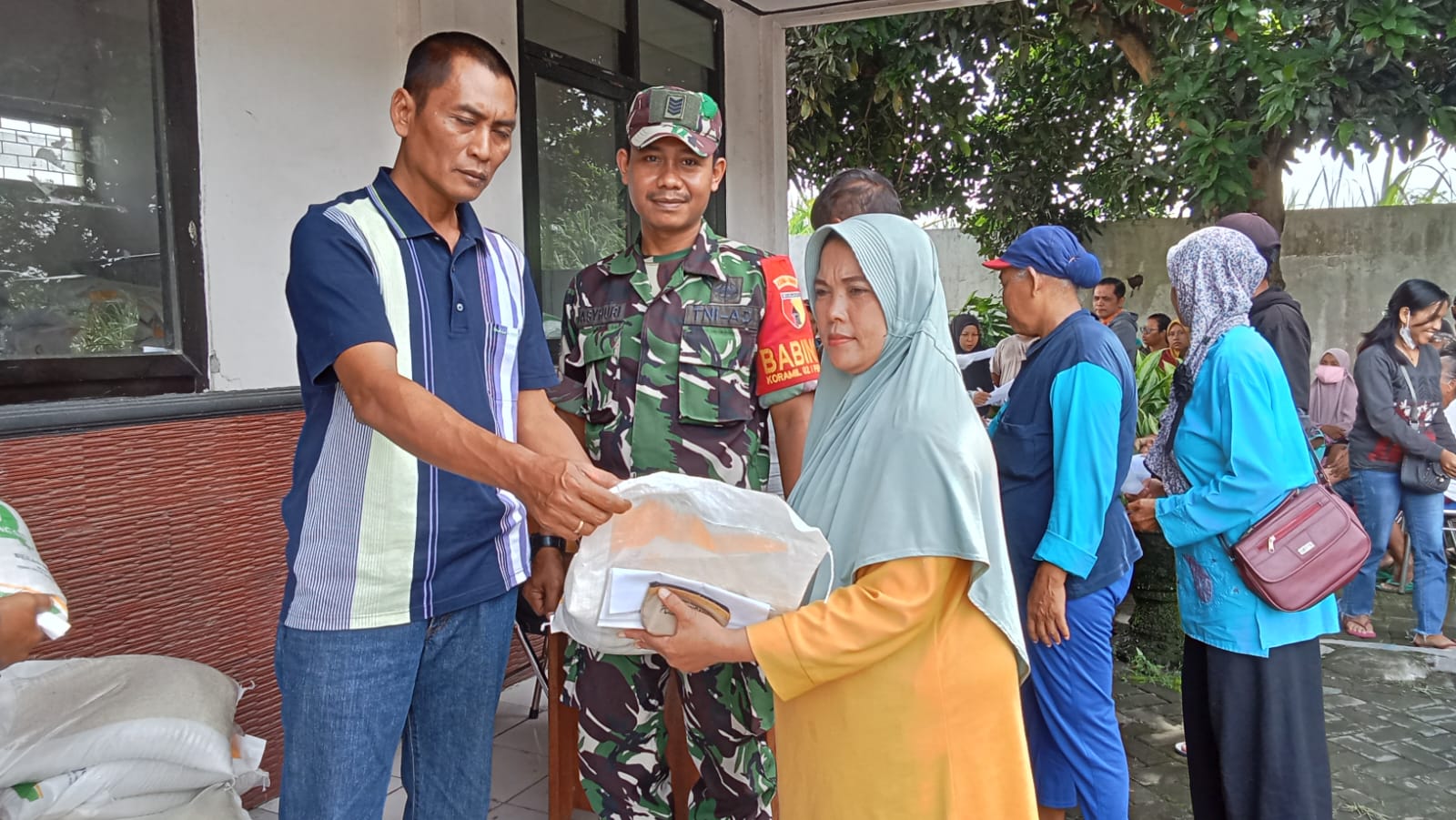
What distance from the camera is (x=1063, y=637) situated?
2.74 metres

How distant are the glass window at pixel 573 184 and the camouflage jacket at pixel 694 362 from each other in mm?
1874

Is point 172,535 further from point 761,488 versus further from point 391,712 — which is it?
point 761,488

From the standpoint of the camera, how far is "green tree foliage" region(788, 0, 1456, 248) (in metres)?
5.94

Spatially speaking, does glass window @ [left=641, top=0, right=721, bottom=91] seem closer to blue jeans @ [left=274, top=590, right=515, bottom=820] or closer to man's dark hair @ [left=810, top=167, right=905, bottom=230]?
man's dark hair @ [left=810, top=167, right=905, bottom=230]

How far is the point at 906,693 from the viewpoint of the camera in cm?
160

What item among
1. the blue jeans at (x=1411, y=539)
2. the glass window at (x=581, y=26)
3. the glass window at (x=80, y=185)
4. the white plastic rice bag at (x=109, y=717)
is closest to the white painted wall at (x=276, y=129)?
the glass window at (x=80, y=185)

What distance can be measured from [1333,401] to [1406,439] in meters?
1.27

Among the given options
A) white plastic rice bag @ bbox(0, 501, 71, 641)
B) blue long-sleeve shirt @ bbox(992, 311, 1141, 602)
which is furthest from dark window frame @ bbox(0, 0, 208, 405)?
blue long-sleeve shirt @ bbox(992, 311, 1141, 602)

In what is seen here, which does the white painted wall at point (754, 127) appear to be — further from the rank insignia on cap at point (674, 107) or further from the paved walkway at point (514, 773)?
the rank insignia on cap at point (674, 107)

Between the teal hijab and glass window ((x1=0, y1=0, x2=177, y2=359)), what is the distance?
6.82ft

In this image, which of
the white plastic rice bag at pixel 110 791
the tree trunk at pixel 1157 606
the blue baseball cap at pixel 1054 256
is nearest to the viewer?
the white plastic rice bag at pixel 110 791

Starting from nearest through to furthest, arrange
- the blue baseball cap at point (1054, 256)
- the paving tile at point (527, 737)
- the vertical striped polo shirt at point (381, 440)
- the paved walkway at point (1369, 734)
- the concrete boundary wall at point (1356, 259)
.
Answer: the vertical striped polo shirt at point (381, 440) < the blue baseball cap at point (1054, 256) < the paved walkway at point (1369, 734) < the paving tile at point (527, 737) < the concrete boundary wall at point (1356, 259)

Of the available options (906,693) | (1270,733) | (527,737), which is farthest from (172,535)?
(1270,733)

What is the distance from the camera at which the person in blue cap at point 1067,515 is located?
2678mm
